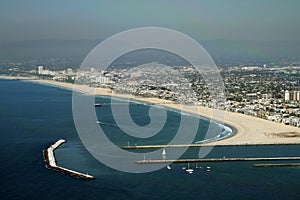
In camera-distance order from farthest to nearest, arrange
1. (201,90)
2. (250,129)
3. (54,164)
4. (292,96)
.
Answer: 1. (201,90)
2. (292,96)
3. (250,129)
4. (54,164)

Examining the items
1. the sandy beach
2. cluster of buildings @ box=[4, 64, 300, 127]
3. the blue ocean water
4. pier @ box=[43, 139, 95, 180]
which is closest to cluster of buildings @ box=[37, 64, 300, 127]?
cluster of buildings @ box=[4, 64, 300, 127]

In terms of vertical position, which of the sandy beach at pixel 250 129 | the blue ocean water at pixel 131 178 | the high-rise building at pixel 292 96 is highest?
the high-rise building at pixel 292 96

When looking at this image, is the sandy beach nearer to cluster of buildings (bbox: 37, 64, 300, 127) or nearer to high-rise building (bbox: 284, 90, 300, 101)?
cluster of buildings (bbox: 37, 64, 300, 127)

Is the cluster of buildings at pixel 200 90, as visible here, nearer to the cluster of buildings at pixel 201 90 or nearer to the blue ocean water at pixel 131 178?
the cluster of buildings at pixel 201 90

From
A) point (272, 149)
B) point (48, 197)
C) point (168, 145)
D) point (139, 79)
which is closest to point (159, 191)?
point (48, 197)

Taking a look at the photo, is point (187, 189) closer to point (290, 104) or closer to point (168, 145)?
point (168, 145)

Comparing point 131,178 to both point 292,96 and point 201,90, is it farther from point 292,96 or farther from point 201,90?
point 201,90

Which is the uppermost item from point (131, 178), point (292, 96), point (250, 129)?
point (292, 96)

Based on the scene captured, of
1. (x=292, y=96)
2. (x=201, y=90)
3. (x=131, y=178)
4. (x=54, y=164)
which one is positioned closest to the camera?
(x=131, y=178)

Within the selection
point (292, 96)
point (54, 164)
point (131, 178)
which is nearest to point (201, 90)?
point (292, 96)

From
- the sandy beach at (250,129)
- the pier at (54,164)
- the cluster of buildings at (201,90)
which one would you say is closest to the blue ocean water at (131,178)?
the pier at (54,164)

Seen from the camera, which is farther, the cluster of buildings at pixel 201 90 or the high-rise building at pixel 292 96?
the high-rise building at pixel 292 96

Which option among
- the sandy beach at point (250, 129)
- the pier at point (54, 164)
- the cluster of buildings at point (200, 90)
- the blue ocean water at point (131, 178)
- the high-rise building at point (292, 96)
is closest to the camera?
the blue ocean water at point (131, 178)
